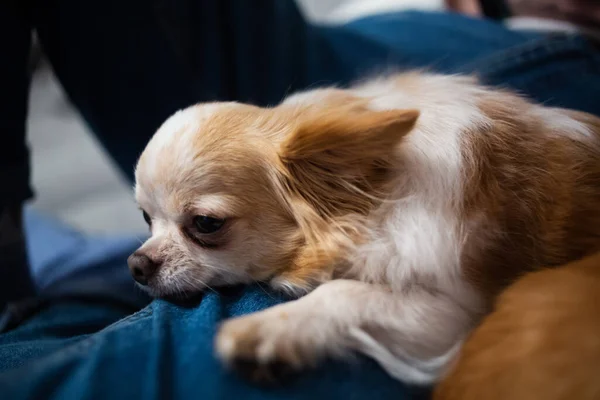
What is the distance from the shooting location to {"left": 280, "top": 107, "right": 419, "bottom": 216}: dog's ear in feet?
2.70

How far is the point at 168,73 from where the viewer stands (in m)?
1.51

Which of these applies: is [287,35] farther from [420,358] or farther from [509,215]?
[420,358]

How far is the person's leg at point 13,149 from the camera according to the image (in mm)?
1288

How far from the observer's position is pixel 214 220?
89 cm

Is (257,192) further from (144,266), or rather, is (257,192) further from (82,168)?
(82,168)

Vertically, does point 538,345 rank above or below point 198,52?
below

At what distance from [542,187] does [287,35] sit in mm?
1016

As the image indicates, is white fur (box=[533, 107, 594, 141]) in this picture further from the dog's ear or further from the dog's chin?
the dog's chin

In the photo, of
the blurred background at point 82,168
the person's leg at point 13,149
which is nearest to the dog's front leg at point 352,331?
the person's leg at point 13,149

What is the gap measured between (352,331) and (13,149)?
976mm

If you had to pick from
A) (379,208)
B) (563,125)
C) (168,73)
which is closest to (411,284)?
(379,208)

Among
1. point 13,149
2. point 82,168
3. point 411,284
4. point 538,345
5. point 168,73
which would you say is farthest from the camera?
point 82,168

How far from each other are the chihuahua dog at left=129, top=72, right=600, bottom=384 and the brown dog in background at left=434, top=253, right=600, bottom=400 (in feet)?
0.21

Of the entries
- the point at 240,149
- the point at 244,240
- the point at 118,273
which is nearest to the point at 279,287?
the point at 244,240
